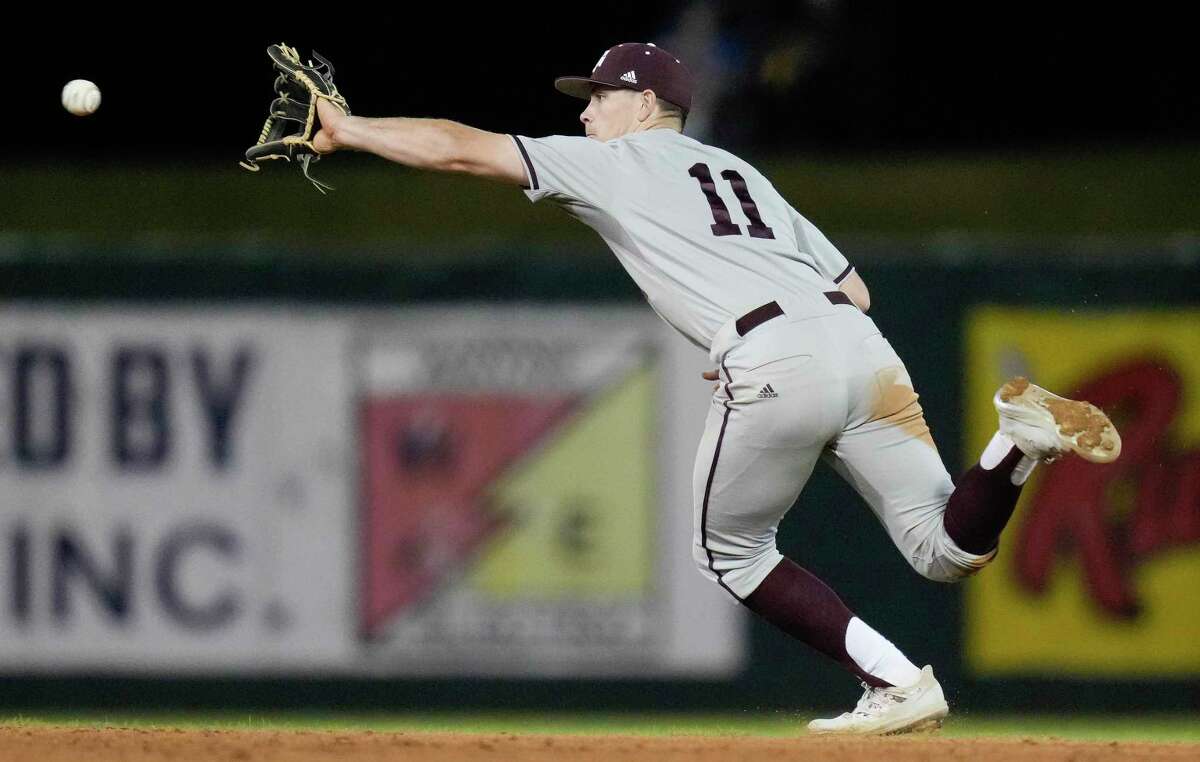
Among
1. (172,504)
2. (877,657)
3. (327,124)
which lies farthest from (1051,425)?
(172,504)

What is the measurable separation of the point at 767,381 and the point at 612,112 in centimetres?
92

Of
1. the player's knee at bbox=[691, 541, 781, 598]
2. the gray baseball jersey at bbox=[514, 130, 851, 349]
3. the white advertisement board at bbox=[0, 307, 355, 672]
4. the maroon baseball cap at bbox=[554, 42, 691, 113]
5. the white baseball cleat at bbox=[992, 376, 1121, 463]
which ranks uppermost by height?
the maroon baseball cap at bbox=[554, 42, 691, 113]

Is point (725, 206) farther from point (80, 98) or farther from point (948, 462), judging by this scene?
point (948, 462)

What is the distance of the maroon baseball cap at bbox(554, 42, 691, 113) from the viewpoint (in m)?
5.60

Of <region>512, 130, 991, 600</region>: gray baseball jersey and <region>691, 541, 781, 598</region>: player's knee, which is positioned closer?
<region>512, 130, 991, 600</region>: gray baseball jersey

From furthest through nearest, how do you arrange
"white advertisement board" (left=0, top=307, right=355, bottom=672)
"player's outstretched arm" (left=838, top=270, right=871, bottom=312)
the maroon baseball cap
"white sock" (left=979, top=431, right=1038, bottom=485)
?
"white advertisement board" (left=0, top=307, right=355, bottom=672) → "player's outstretched arm" (left=838, top=270, right=871, bottom=312) → the maroon baseball cap → "white sock" (left=979, top=431, right=1038, bottom=485)

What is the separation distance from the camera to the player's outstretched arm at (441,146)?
5234 millimetres

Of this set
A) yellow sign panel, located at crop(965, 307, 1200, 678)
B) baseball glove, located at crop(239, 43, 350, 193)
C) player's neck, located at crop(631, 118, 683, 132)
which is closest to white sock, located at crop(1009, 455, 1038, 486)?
player's neck, located at crop(631, 118, 683, 132)

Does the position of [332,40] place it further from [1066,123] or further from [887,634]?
[887,634]

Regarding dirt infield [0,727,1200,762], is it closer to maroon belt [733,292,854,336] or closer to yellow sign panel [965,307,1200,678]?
maroon belt [733,292,854,336]

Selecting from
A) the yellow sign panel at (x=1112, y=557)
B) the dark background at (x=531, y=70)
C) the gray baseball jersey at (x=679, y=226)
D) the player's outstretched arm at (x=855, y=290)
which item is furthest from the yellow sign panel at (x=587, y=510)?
the dark background at (x=531, y=70)

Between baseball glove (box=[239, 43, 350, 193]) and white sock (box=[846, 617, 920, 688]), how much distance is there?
6.06ft

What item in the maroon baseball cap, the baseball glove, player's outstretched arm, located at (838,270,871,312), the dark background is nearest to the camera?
the baseball glove

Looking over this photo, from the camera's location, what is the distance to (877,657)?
5547 mm
